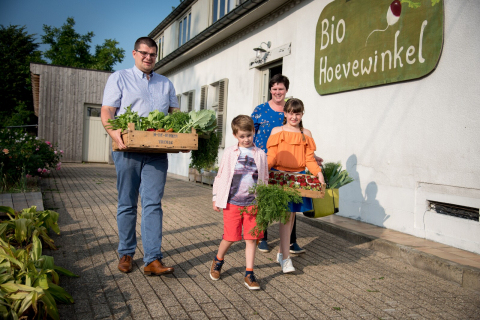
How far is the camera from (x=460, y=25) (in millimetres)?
4797

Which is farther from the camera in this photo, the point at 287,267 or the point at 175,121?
the point at 287,267

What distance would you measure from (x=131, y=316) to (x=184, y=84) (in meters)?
13.6

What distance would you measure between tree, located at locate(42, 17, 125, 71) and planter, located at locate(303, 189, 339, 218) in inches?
1666

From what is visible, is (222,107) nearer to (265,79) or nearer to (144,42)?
(265,79)

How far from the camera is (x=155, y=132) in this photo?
3406mm

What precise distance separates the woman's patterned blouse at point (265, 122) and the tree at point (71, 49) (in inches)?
1634

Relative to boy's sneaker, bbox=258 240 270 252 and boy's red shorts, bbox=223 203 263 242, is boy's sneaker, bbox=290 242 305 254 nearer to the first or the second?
boy's sneaker, bbox=258 240 270 252

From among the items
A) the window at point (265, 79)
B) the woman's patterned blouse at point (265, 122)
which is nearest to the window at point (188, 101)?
the window at point (265, 79)

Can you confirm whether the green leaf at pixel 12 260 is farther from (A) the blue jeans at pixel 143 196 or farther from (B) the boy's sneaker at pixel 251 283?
(B) the boy's sneaker at pixel 251 283

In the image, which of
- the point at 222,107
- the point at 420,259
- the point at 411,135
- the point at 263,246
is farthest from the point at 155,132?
the point at 222,107

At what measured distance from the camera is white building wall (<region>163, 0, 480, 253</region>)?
467 centimetres

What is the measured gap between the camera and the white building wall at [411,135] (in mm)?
4672

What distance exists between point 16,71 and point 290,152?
35016mm

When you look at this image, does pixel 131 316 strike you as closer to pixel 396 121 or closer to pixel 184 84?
pixel 396 121
